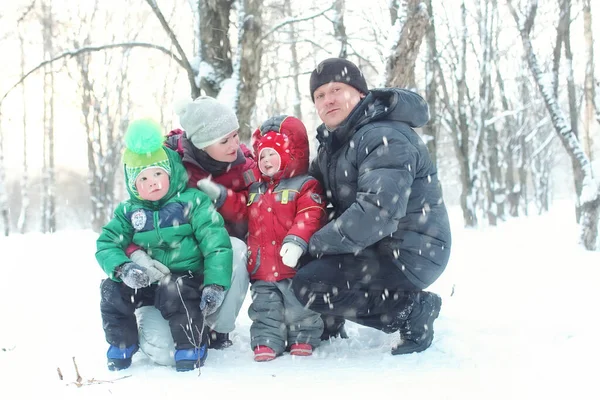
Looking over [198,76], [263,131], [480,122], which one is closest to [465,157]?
[480,122]

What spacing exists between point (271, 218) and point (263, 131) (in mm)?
558

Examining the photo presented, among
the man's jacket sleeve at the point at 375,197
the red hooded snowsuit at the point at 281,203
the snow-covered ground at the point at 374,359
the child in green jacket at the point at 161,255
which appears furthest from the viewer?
the red hooded snowsuit at the point at 281,203

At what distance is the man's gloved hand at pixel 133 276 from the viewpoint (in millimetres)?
2543

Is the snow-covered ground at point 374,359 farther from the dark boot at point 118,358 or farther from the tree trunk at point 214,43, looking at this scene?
the tree trunk at point 214,43

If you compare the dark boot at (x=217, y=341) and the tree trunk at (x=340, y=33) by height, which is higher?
the tree trunk at (x=340, y=33)

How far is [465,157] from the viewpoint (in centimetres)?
1315

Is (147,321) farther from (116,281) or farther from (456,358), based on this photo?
(456,358)

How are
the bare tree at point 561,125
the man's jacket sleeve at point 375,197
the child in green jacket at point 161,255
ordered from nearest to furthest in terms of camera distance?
the man's jacket sleeve at point 375,197 → the child in green jacket at point 161,255 → the bare tree at point 561,125

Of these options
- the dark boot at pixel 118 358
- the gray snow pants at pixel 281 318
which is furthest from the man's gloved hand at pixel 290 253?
the dark boot at pixel 118 358

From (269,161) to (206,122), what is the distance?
0.51m

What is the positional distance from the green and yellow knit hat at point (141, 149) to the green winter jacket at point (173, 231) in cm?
11

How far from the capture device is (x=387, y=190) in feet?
8.11

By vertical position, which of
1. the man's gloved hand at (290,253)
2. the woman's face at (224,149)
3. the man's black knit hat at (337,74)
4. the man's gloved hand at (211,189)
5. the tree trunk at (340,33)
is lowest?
the man's gloved hand at (290,253)

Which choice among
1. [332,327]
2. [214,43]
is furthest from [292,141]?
[214,43]
